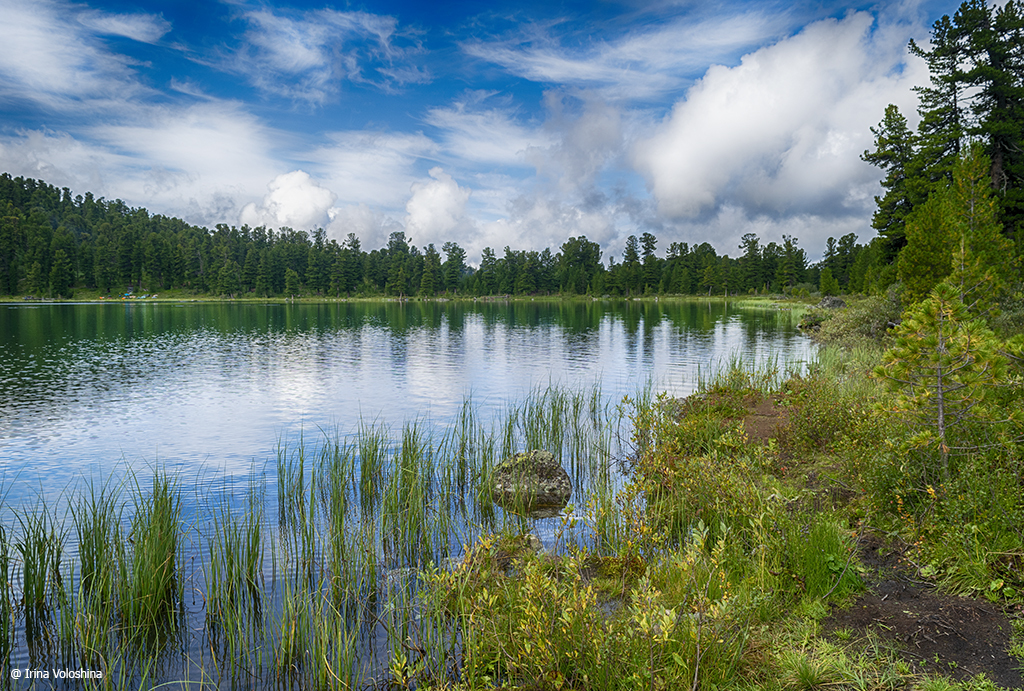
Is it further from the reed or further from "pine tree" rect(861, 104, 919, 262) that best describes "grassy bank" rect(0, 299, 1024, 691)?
"pine tree" rect(861, 104, 919, 262)

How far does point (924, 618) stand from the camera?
520 cm

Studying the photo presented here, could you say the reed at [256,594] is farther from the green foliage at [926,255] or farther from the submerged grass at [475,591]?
the green foliage at [926,255]

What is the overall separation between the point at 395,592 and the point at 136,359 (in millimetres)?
30577

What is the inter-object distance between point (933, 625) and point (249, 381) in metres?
25.1

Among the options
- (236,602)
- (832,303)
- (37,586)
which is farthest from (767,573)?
(832,303)

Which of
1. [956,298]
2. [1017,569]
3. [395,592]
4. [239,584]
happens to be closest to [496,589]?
[395,592]

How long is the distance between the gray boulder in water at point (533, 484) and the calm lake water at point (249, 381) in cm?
569

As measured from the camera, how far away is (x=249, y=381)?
24.8m

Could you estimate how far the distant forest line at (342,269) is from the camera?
400 feet

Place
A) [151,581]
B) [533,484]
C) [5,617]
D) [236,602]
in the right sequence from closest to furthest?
[5,617] < [151,581] < [236,602] < [533,484]

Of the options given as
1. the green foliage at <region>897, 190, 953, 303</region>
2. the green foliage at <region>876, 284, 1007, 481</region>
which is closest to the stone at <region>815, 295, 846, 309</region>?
the green foliage at <region>897, 190, 953, 303</region>

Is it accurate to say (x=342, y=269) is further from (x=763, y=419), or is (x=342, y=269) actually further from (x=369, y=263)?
(x=763, y=419)

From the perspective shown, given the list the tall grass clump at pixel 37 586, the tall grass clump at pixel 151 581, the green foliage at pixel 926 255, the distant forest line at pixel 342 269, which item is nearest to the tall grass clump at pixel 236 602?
the tall grass clump at pixel 151 581

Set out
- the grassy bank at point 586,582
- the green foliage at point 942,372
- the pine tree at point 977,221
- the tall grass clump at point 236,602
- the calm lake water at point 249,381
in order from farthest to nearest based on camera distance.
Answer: the pine tree at point 977,221 → the calm lake water at point 249,381 → the green foliage at point 942,372 → the tall grass clump at point 236,602 → the grassy bank at point 586,582
